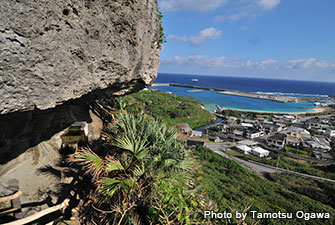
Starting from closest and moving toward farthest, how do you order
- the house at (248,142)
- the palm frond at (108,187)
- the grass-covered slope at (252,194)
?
the palm frond at (108,187) < the grass-covered slope at (252,194) < the house at (248,142)

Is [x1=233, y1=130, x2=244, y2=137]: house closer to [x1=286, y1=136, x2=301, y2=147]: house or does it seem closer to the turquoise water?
[x1=286, y1=136, x2=301, y2=147]: house

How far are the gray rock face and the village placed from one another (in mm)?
24694

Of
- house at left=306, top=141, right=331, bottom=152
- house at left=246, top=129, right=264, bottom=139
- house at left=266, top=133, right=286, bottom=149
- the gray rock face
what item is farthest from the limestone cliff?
Answer: house at left=306, top=141, right=331, bottom=152

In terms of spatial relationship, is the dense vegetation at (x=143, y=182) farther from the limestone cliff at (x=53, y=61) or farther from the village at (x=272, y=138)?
the village at (x=272, y=138)

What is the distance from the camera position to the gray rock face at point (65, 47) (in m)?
2.06

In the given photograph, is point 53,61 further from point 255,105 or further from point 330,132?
point 255,105

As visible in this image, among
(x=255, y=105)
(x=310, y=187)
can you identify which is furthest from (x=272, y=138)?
(x=255, y=105)

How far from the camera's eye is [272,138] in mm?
43312

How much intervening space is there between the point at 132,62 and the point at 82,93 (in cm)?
122

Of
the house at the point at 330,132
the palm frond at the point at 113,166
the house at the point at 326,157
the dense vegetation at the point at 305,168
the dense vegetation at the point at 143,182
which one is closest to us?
the dense vegetation at the point at 143,182

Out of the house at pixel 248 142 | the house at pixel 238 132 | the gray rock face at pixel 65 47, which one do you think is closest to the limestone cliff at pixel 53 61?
the gray rock face at pixel 65 47

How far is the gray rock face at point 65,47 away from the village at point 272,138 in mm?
24694

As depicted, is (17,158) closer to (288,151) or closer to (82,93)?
(82,93)

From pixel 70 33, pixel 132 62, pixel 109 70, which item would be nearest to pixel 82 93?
pixel 109 70
